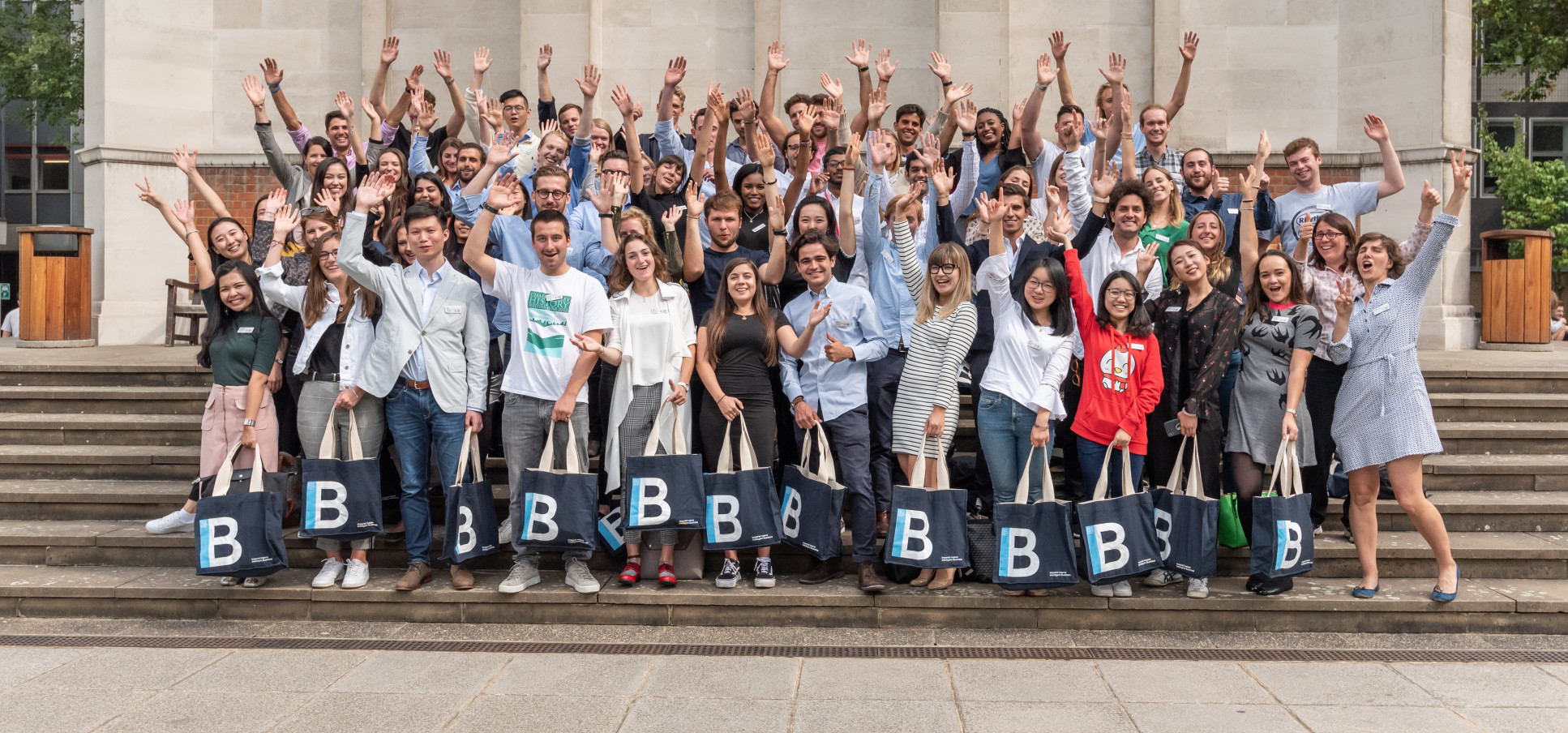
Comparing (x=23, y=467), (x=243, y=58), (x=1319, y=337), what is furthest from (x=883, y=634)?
(x=243, y=58)

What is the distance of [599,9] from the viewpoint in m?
13.6

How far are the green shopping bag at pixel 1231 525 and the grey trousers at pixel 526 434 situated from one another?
3.61m

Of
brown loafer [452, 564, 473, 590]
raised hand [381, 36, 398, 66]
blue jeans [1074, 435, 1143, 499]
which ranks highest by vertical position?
raised hand [381, 36, 398, 66]

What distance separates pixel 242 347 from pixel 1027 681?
5.11m

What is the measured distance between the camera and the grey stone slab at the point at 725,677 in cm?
499

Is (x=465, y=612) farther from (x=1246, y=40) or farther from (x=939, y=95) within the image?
(x=1246, y=40)

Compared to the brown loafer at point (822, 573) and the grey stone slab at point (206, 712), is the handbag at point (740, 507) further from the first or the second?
the grey stone slab at point (206, 712)

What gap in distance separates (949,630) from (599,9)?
1018 centimetres

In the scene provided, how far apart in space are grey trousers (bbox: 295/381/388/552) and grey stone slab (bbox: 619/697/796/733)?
2444 millimetres

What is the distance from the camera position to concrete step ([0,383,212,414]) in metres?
8.59

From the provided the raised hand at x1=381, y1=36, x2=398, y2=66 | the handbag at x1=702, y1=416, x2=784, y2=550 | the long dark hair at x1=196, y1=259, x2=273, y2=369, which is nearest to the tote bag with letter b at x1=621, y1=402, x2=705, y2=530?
the handbag at x1=702, y1=416, x2=784, y2=550

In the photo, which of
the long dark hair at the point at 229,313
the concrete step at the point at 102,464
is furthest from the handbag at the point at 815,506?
the concrete step at the point at 102,464

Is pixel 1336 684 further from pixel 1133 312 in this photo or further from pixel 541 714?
pixel 541 714

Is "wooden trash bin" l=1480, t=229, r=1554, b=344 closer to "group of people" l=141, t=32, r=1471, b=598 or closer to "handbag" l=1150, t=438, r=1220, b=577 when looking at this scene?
"group of people" l=141, t=32, r=1471, b=598
